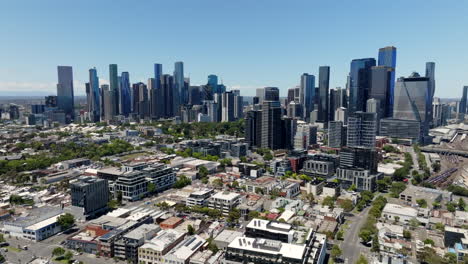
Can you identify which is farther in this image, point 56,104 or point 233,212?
point 56,104

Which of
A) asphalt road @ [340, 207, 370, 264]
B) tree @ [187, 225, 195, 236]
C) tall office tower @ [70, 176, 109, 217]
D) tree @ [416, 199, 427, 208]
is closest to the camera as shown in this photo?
asphalt road @ [340, 207, 370, 264]

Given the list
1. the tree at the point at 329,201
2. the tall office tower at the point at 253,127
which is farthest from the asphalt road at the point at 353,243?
the tall office tower at the point at 253,127

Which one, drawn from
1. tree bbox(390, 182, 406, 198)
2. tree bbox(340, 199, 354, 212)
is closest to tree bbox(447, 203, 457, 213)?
tree bbox(390, 182, 406, 198)

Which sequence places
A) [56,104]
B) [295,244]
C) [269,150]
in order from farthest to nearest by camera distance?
[56,104] < [269,150] < [295,244]

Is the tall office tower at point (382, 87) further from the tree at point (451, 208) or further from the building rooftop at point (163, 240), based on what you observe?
the building rooftop at point (163, 240)

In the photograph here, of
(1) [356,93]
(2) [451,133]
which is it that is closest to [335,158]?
(1) [356,93]

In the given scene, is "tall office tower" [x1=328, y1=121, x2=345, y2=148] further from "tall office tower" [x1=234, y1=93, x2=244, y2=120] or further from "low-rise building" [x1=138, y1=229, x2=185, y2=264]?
"tall office tower" [x1=234, y1=93, x2=244, y2=120]

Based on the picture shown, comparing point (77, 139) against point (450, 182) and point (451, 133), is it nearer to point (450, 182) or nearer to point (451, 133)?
point (450, 182)
